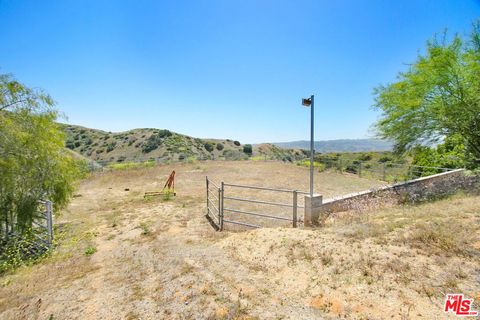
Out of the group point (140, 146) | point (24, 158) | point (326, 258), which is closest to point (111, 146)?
point (140, 146)

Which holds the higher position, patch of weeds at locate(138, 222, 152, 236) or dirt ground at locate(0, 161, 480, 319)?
dirt ground at locate(0, 161, 480, 319)

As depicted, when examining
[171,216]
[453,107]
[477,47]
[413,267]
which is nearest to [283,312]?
[413,267]

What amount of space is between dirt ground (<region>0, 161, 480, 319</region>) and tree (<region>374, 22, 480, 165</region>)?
3218 mm

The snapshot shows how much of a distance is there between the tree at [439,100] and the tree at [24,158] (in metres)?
12.2

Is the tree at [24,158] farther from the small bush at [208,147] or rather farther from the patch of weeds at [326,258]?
the small bush at [208,147]

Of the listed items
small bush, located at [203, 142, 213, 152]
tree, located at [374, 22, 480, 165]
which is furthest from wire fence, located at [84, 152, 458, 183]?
small bush, located at [203, 142, 213, 152]

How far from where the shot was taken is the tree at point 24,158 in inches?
215

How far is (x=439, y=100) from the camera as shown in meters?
7.97

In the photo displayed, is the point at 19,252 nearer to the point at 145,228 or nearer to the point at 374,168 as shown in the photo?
the point at 145,228

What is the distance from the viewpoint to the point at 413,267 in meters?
3.38

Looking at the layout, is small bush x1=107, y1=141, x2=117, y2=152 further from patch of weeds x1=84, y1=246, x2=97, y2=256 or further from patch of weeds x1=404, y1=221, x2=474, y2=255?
patch of weeds x1=404, y1=221, x2=474, y2=255

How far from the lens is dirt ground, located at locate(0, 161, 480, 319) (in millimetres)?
2916

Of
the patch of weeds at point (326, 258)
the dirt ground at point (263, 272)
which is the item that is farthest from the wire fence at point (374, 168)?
the patch of weeds at point (326, 258)

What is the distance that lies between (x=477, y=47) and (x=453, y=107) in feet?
7.45
